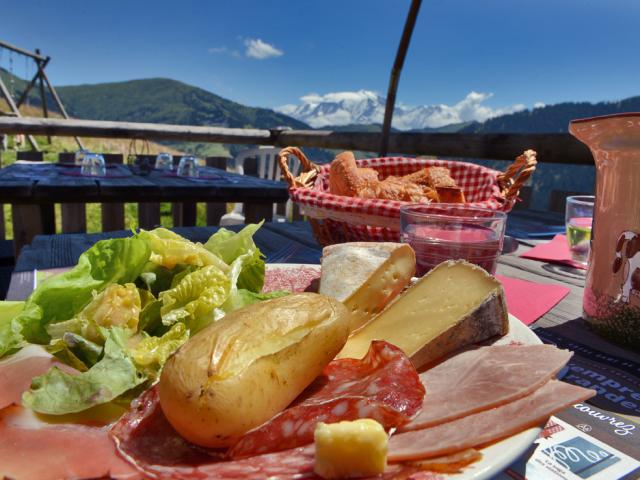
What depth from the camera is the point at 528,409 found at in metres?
0.53

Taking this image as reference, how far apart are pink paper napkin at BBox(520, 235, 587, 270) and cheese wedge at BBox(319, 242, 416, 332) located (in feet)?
3.07

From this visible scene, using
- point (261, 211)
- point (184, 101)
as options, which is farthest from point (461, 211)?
point (184, 101)

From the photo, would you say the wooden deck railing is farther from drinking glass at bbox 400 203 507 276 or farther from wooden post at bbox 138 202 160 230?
drinking glass at bbox 400 203 507 276

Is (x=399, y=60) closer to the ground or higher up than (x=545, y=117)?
closer to the ground

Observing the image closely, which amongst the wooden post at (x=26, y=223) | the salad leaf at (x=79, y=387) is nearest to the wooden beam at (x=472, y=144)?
the wooden post at (x=26, y=223)

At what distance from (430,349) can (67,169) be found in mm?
4071

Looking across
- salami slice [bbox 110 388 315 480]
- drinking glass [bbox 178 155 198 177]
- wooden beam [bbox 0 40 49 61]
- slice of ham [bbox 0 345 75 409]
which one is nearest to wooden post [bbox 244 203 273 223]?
drinking glass [bbox 178 155 198 177]

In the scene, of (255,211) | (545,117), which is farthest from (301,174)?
(545,117)

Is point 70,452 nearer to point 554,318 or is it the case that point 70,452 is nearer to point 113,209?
point 554,318

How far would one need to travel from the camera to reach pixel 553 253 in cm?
176

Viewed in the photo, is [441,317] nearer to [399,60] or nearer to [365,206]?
[365,206]

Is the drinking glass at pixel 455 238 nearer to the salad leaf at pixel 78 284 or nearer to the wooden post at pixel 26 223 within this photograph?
the salad leaf at pixel 78 284

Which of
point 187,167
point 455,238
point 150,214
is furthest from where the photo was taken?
point 150,214

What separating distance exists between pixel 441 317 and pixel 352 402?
28 cm
